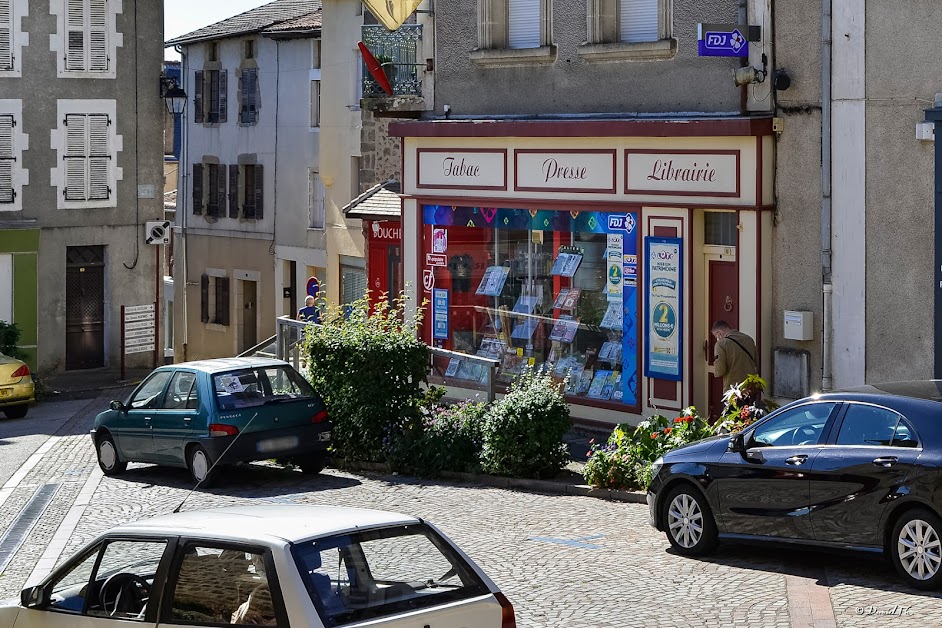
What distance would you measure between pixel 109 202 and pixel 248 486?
67.3 ft

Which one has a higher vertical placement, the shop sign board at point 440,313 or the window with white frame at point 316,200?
the window with white frame at point 316,200

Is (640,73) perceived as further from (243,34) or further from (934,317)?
(243,34)

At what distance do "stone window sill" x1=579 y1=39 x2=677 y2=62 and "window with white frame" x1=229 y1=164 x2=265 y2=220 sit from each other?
964 inches

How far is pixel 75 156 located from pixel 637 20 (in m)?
20.1

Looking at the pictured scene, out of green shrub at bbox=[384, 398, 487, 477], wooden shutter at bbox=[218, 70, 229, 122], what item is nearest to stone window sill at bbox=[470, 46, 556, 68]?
green shrub at bbox=[384, 398, 487, 477]

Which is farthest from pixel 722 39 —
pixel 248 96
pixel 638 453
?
pixel 248 96

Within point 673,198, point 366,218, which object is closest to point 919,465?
point 673,198

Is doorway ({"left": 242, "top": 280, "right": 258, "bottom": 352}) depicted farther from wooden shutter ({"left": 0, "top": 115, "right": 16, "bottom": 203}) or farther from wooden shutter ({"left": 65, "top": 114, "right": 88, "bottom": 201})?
wooden shutter ({"left": 0, "top": 115, "right": 16, "bottom": 203})

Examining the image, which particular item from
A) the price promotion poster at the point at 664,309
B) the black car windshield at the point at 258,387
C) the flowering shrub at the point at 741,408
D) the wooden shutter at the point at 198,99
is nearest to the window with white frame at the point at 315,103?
the wooden shutter at the point at 198,99

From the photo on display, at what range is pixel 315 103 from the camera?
40.3 meters

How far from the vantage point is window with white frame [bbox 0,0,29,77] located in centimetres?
3453

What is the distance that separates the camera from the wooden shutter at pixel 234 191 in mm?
44469

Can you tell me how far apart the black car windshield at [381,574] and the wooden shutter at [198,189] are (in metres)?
40.3

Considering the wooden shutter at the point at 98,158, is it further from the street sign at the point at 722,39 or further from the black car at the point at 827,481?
the black car at the point at 827,481
